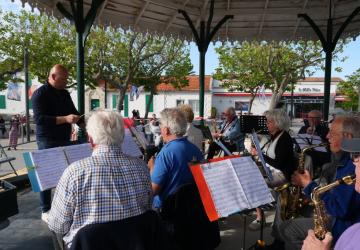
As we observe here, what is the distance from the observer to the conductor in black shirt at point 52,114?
394 cm

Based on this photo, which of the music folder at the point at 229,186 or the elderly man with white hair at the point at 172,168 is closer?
the music folder at the point at 229,186

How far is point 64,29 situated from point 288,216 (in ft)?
16.2

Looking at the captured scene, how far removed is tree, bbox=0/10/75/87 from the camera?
73.9 ft

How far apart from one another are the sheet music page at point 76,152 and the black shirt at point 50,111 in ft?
3.69

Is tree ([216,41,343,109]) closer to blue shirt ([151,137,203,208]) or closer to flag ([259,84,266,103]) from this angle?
flag ([259,84,266,103])

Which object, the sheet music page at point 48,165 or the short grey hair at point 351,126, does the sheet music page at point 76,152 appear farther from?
the short grey hair at point 351,126

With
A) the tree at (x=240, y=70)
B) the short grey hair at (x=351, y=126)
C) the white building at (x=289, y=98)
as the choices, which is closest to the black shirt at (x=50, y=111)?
the short grey hair at (x=351, y=126)

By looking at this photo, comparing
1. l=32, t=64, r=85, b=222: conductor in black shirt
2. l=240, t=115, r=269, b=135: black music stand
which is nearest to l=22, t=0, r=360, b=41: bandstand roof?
l=240, t=115, r=269, b=135: black music stand

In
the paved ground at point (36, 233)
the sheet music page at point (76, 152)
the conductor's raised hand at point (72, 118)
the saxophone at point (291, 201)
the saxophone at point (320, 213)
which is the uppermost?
the conductor's raised hand at point (72, 118)

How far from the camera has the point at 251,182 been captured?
256 cm

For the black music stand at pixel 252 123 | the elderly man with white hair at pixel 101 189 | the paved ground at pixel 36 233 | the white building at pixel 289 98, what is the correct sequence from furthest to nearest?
the white building at pixel 289 98 < the black music stand at pixel 252 123 < the paved ground at pixel 36 233 < the elderly man with white hair at pixel 101 189

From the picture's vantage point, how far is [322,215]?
211cm

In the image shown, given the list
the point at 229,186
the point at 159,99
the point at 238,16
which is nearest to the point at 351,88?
the point at 159,99

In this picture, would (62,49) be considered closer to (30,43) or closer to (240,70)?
(30,43)
